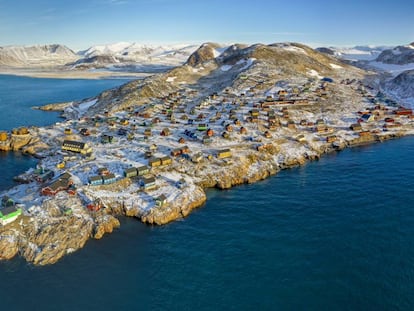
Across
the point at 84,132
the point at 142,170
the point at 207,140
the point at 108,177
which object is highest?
the point at 207,140

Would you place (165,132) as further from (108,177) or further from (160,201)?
(160,201)

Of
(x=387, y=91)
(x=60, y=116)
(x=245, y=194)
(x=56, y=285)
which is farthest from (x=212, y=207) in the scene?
(x=387, y=91)

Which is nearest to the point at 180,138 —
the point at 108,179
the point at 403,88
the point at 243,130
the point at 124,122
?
the point at 243,130

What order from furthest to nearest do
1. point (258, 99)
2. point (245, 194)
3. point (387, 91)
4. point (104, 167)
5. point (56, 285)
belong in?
point (387, 91), point (258, 99), point (104, 167), point (245, 194), point (56, 285)

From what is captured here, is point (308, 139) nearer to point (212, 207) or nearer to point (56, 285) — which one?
point (212, 207)

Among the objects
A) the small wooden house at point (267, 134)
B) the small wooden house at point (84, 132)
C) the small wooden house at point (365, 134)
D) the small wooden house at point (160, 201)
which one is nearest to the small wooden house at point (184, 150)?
the small wooden house at point (160, 201)

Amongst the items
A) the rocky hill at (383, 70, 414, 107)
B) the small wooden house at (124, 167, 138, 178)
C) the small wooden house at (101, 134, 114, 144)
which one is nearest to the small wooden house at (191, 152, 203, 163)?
the small wooden house at (124, 167, 138, 178)
